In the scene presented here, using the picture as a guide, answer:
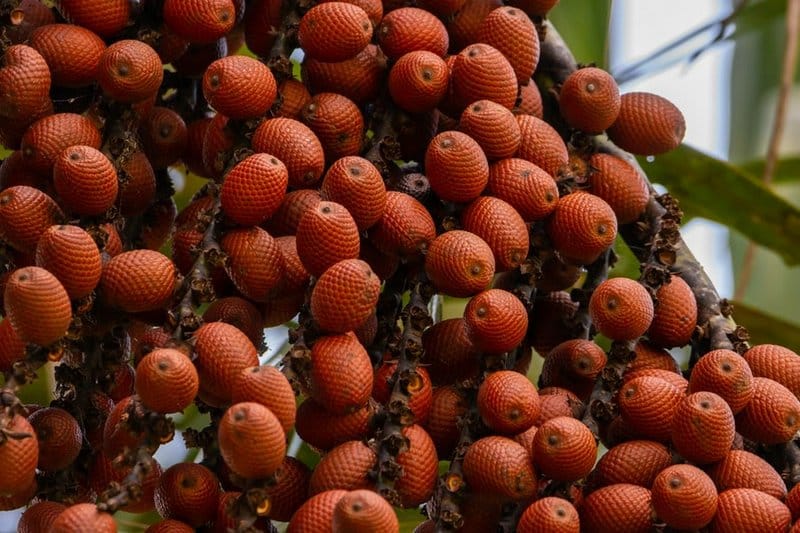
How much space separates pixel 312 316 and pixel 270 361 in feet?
2.87

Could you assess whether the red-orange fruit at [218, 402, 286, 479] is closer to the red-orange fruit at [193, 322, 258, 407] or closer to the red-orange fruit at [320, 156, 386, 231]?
the red-orange fruit at [193, 322, 258, 407]

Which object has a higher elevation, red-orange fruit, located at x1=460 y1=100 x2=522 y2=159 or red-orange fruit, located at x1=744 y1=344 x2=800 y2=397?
red-orange fruit, located at x1=460 y1=100 x2=522 y2=159

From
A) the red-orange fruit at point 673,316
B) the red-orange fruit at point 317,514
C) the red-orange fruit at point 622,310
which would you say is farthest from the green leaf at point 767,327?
the red-orange fruit at point 317,514

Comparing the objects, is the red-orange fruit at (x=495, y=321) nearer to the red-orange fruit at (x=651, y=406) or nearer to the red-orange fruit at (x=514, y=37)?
the red-orange fruit at (x=651, y=406)

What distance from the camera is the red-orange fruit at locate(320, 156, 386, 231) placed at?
1.54 m

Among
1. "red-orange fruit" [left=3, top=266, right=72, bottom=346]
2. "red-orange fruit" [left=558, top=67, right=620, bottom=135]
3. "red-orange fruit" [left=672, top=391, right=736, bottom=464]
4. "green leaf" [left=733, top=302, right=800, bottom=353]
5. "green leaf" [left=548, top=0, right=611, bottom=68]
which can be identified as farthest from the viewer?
"green leaf" [left=548, top=0, right=611, bottom=68]

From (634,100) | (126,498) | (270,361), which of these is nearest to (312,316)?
(126,498)

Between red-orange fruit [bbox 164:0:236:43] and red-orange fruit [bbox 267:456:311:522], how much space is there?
1.95ft

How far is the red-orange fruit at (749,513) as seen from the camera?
1405 mm

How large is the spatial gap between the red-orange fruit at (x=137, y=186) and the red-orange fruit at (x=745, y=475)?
0.79 meters

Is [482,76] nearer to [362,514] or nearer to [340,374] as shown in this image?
[340,374]

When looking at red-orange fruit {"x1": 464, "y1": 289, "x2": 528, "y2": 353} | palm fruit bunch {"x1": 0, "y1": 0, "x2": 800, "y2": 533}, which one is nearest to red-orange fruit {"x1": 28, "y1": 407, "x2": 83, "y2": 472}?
palm fruit bunch {"x1": 0, "y1": 0, "x2": 800, "y2": 533}

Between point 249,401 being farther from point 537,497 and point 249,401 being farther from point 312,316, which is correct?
point 537,497

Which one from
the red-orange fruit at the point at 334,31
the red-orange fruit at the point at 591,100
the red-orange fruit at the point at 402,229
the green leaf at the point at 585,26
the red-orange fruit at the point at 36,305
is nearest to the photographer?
the red-orange fruit at the point at 36,305
